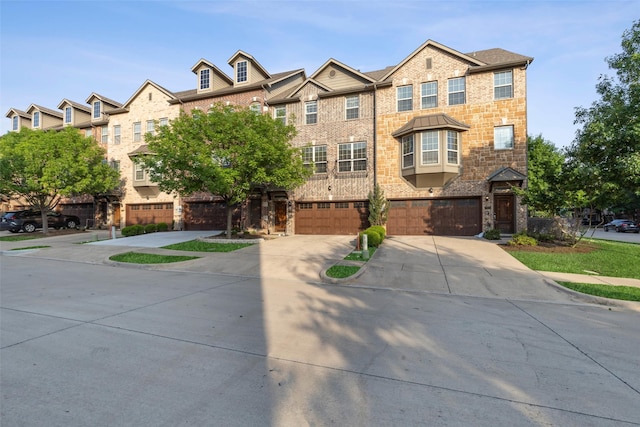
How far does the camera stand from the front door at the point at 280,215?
22.6m

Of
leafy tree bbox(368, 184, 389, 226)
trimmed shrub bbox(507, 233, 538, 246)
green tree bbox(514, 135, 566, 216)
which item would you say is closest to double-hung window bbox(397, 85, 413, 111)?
leafy tree bbox(368, 184, 389, 226)

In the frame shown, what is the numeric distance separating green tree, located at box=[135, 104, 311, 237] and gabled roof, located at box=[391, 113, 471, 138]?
22.8 ft

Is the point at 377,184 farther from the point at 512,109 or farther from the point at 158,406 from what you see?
the point at 158,406

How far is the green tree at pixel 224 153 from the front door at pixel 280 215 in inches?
206

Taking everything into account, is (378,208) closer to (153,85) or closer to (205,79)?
(205,79)

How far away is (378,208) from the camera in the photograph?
752 inches

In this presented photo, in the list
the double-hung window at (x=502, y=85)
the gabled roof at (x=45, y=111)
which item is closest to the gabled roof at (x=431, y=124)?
the double-hung window at (x=502, y=85)

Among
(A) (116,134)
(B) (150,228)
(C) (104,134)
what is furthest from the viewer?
(C) (104,134)

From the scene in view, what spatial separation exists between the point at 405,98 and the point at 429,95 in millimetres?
1473

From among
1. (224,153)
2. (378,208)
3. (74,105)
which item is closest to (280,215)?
(378,208)

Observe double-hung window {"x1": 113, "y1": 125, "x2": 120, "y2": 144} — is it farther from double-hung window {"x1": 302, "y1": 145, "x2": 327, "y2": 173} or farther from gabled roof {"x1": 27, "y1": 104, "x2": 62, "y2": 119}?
double-hung window {"x1": 302, "y1": 145, "x2": 327, "y2": 173}

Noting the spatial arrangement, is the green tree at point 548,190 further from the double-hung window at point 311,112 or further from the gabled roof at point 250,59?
the gabled roof at point 250,59

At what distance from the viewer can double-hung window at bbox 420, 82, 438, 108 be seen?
1941 cm

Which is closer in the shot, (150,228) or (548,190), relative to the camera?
(548,190)
